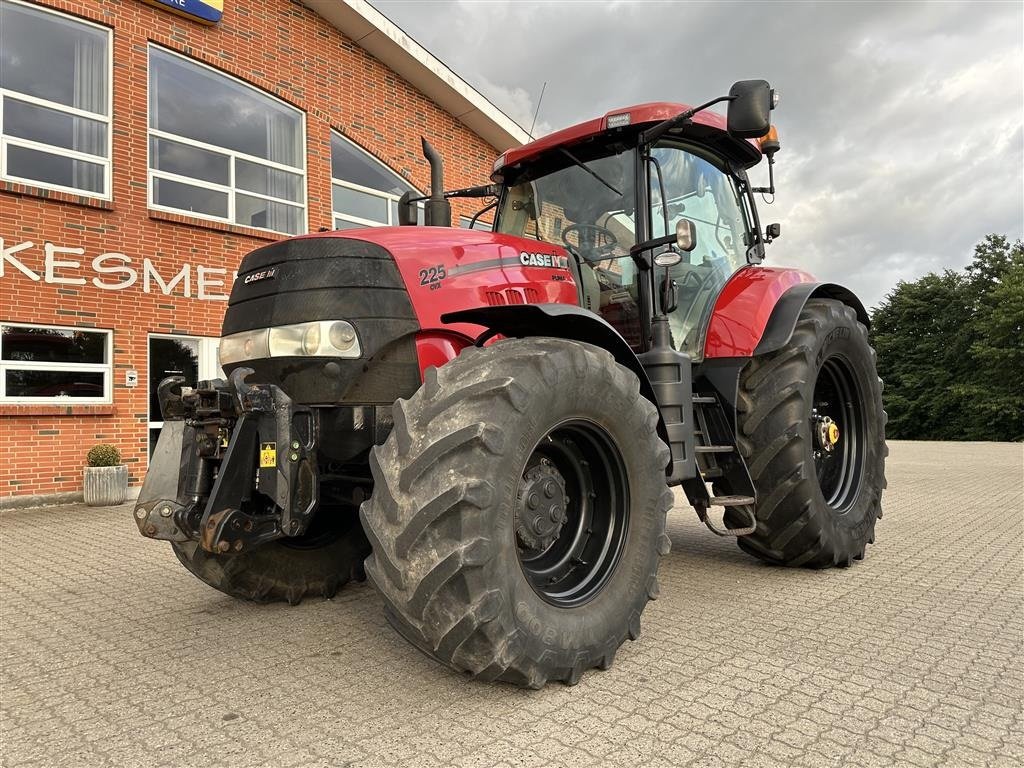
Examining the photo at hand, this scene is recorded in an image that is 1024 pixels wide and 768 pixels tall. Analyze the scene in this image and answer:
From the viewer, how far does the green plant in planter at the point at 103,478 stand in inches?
330

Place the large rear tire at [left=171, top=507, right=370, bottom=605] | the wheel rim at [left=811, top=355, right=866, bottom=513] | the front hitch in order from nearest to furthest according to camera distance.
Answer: the front hitch
the large rear tire at [left=171, top=507, right=370, bottom=605]
the wheel rim at [left=811, top=355, right=866, bottom=513]

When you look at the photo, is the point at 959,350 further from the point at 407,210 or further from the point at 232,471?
the point at 232,471

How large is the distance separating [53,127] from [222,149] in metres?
2.05

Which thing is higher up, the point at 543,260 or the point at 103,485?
the point at 543,260

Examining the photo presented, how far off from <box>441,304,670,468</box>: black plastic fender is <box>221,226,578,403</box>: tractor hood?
0.45ft

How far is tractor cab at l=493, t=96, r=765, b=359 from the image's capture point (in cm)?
401

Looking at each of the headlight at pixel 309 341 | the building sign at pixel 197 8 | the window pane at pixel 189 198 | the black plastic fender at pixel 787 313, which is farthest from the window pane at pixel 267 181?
the black plastic fender at pixel 787 313

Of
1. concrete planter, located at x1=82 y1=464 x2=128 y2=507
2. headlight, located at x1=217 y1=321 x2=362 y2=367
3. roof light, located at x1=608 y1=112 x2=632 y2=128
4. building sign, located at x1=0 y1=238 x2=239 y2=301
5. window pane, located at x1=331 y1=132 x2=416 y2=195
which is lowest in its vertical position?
concrete planter, located at x1=82 y1=464 x2=128 y2=507

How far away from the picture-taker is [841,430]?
5.03 meters

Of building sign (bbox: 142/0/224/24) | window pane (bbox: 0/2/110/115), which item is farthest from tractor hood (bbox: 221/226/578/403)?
building sign (bbox: 142/0/224/24)

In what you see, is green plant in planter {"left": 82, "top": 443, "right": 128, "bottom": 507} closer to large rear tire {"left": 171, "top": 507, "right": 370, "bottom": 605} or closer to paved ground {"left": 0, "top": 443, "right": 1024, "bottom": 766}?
paved ground {"left": 0, "top": 443, "right": 1024, "bottom": 766}

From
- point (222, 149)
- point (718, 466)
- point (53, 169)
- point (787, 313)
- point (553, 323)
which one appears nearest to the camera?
point (553, 323)

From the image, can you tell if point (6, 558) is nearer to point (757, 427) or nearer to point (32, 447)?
point (32, 447)

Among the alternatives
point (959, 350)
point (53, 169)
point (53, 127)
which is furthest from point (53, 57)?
point (959, 350)
